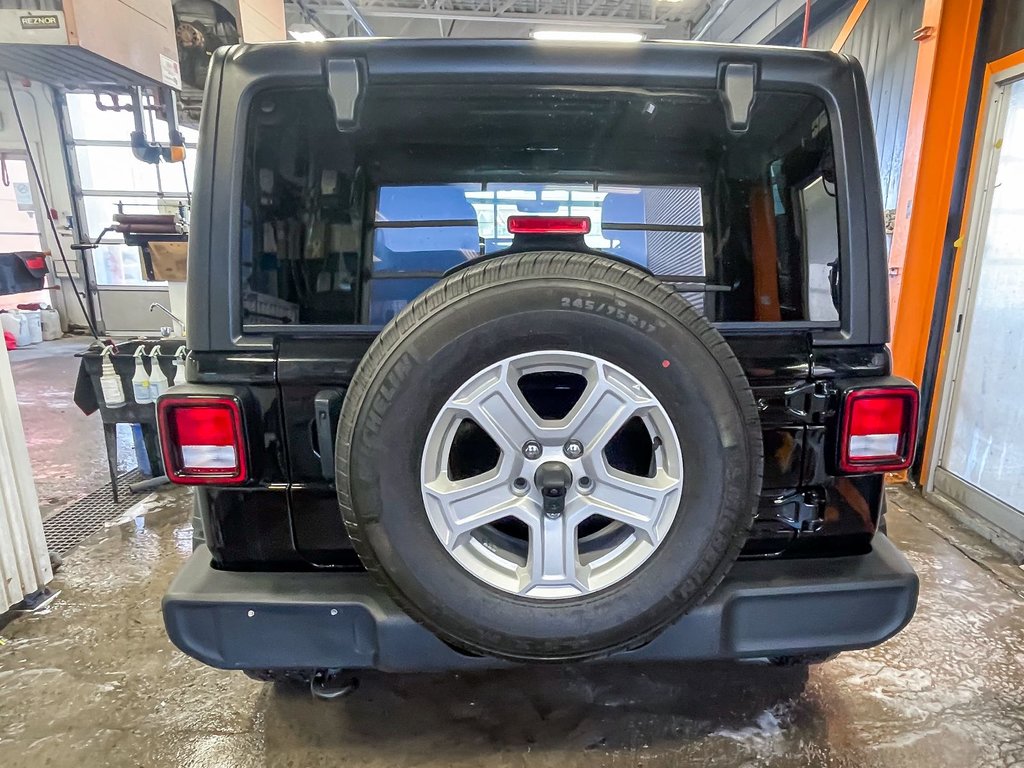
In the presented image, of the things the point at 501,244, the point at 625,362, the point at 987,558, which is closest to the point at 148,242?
the point at 501,244

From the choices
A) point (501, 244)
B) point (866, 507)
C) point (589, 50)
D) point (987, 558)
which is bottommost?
point (987, 558)

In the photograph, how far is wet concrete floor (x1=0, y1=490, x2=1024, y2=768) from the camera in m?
1.76

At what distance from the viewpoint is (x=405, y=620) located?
1.39 metres

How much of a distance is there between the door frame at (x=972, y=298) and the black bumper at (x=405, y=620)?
7.55 ft

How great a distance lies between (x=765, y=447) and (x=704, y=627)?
1.48 ft

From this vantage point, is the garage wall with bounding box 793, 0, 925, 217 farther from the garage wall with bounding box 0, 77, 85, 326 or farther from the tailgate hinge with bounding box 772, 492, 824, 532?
the garage wall with bounding box 0, 77, 85, 326

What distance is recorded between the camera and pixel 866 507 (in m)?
1.54

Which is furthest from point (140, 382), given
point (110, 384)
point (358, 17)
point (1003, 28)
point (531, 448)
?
point (358, 17)

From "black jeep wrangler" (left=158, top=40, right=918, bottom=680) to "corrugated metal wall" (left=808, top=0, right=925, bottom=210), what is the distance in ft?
10.9

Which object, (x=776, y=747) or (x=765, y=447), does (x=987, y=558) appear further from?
(x=765, y=447)

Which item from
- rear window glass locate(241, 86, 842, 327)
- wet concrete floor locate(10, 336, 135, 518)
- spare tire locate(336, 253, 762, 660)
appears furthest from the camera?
wet concrete floor locate(10, 336, 135, 518)

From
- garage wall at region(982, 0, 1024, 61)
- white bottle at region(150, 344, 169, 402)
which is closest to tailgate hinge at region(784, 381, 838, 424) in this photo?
garage wall at region(982, 0, 1024, 61)

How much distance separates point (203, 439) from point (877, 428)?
1575 millimetres

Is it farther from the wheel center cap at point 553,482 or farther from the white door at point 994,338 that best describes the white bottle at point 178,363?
the white door at point 994,338
